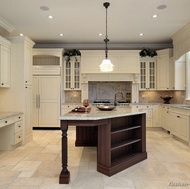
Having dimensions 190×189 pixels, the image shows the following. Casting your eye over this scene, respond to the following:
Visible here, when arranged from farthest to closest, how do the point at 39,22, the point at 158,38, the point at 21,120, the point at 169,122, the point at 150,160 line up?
the point at 158,38 < the point at 169,122 < the point at 39,22 < the point at 21,120 < the point at 150,160

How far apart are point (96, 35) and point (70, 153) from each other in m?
3.65

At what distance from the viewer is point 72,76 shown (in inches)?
260

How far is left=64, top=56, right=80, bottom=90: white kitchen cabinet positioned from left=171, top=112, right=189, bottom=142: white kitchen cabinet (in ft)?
10.9

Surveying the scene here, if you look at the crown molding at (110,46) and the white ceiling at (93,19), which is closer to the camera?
the white ceiling at (93,19)

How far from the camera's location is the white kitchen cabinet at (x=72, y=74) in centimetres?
661

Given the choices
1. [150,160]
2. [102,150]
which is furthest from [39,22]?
[150,160]

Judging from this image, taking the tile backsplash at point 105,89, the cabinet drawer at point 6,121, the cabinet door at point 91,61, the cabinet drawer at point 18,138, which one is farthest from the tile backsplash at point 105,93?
the cabinet drawer at point 6,121

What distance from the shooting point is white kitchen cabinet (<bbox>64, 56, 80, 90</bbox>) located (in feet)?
21.7

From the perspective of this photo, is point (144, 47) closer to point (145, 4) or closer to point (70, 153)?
point (145, 4)

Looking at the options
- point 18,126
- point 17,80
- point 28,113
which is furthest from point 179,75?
point 18,126

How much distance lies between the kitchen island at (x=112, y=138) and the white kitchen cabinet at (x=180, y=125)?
1522 millimetres

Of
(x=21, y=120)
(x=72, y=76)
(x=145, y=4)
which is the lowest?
(x=21, y=120)

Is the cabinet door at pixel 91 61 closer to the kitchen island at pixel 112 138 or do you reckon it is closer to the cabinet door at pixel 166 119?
the cabinet door at pixel 166 119

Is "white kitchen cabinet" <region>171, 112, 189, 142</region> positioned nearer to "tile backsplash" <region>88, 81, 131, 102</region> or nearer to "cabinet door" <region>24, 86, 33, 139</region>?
"tile backsplash" <region>88, 81, 131, 102</region>
